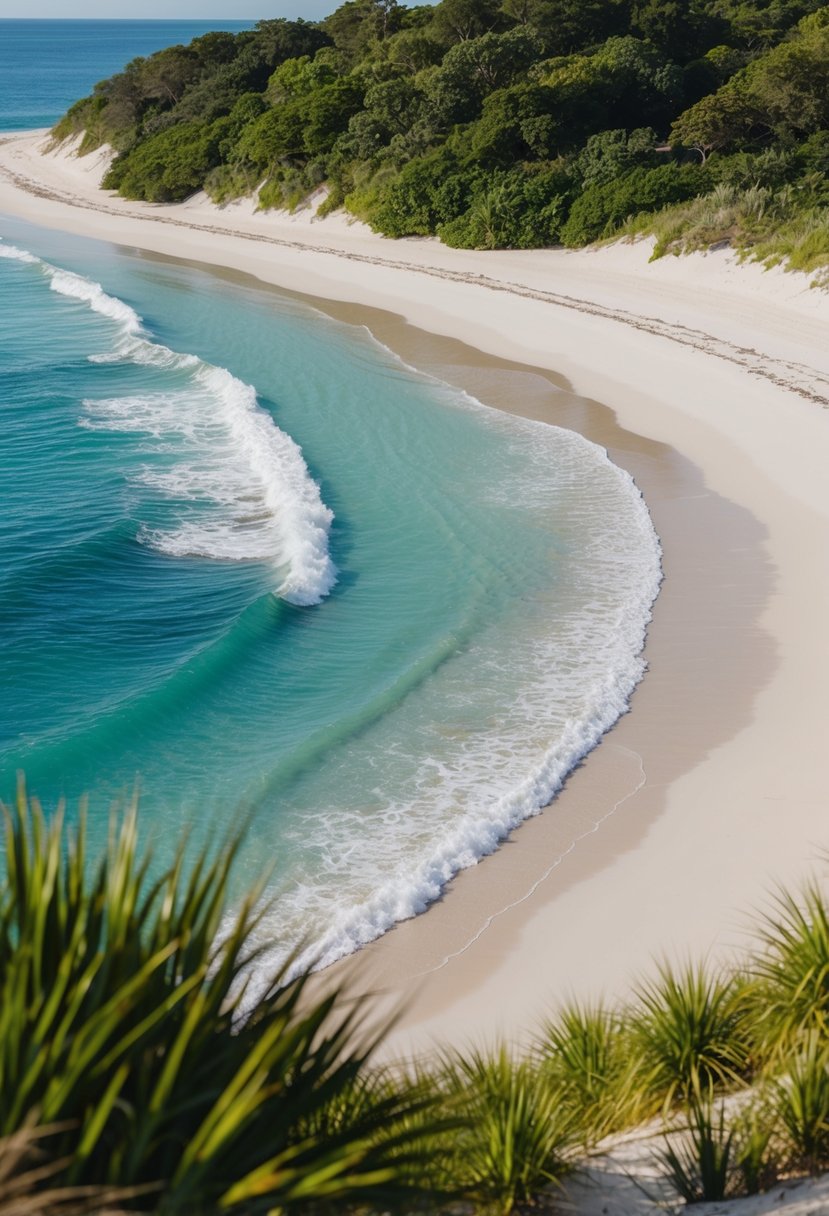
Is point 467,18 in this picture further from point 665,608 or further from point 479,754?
point 479,754

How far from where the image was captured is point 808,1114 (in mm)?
5188

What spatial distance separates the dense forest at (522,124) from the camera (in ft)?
107

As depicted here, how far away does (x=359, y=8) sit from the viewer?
56656mm

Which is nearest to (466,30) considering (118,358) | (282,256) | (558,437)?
(282,256)

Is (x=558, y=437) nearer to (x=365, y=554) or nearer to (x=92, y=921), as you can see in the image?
(x=365, y=554)

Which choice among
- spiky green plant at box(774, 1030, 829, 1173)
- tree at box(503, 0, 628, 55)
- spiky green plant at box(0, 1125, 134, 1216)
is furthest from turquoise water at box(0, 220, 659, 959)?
tree at box(503, 0, 628, 55)

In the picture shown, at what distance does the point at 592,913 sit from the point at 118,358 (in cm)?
2149

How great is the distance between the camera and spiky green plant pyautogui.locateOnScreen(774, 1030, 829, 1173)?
518cm

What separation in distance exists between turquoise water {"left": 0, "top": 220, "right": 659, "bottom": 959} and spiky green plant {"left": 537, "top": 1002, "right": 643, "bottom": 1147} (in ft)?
10.7

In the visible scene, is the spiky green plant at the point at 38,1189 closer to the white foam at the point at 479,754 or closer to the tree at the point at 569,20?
the white foam at the point at 479,754

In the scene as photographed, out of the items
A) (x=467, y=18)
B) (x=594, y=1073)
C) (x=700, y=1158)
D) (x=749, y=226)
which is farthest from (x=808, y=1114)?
(x=467, y=18)

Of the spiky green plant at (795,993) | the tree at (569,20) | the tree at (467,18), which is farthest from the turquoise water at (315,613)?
the tree at (467,18)

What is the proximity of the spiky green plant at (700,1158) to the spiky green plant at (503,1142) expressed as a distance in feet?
1.56

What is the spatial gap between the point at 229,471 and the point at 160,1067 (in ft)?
54.6
